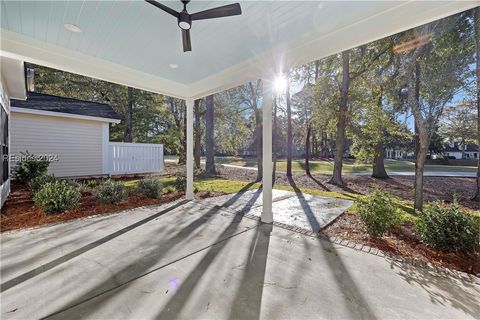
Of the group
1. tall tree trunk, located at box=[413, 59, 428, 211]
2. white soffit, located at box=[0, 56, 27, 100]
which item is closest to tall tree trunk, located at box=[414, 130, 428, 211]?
tall tree trunk, located at box=[413, 59, 428, 211]

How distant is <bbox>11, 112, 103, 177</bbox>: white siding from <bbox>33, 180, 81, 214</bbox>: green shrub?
14.3 ft

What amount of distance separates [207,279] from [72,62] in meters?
4.22

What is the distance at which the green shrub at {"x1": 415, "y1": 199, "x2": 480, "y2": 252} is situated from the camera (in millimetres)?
2607

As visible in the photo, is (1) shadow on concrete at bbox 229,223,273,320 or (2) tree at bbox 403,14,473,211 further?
(2) tree at bbox 403,14,473,211

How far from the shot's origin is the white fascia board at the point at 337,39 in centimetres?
232

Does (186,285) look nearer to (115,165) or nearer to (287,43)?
(287,43)

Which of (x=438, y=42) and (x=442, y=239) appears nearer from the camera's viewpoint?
(x=442, y=239)

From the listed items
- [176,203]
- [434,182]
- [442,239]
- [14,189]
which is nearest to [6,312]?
[176,203]

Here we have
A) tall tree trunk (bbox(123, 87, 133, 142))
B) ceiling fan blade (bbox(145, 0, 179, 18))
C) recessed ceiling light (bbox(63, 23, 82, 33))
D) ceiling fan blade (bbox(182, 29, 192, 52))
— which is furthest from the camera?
tall tree trunk (bbox(123, 87, 133, 142))

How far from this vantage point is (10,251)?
271cm

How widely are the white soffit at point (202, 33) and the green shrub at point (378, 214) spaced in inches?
89.2

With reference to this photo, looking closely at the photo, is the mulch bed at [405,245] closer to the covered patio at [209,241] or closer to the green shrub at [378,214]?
the green shrub at [378,214]

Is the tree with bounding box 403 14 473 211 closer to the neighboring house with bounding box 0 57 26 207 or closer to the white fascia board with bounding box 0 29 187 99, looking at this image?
the white fascia board with bounding box 0 29 187 99

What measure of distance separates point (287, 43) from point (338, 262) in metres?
3.20
